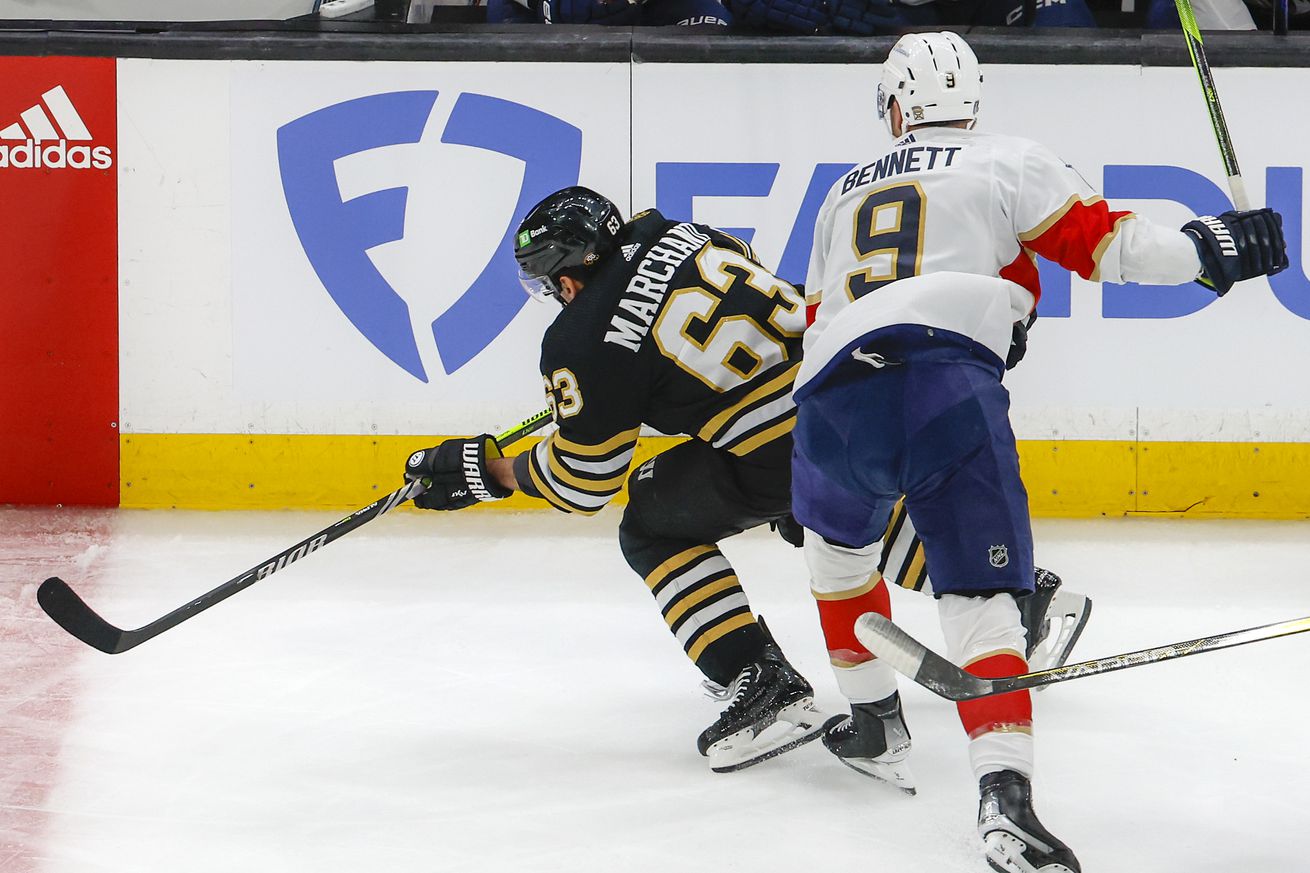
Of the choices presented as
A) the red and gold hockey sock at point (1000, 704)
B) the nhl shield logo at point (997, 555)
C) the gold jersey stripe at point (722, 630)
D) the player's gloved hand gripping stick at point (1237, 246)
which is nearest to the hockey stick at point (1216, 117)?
the player's gloved hand gripping stick at point (1237, 246)

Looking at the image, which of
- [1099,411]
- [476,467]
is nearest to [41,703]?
[476,467]

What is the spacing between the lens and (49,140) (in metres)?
4.28

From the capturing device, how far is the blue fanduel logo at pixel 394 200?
4254 millimetres

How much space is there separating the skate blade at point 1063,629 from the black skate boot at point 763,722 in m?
0.56

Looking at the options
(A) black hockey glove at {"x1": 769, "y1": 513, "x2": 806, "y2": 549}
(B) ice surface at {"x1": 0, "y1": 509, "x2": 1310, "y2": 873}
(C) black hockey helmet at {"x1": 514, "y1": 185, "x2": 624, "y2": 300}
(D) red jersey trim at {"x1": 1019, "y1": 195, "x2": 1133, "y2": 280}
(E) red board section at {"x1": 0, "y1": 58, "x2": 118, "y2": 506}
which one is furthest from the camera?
(E) red board section at {"x1": 0, "y1": 58, "x2": 118, "y2": 506}

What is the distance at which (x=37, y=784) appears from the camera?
2354 mm

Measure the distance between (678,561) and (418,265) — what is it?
199 centimetres

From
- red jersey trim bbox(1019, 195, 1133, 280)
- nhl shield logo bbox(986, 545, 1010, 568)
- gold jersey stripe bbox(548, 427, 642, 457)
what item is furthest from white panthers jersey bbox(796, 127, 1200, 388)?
gold jersey stripe bbox(548, 427, 642, 457)

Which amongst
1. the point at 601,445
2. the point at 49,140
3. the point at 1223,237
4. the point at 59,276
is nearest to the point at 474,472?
the point at 601,445

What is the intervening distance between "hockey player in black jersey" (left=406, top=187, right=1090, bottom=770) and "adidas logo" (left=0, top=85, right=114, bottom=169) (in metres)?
2.27

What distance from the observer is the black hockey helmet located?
7.99ft

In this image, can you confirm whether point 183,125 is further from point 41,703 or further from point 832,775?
point 832,775

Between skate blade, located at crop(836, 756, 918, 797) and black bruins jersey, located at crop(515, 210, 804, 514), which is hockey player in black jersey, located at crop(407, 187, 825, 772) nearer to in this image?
black bruins jersey, located at crop(515, 210, 804, 514)

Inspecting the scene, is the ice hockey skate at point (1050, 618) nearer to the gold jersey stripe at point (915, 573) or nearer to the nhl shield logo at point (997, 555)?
the gold jersey stripe at point (915, 573)
